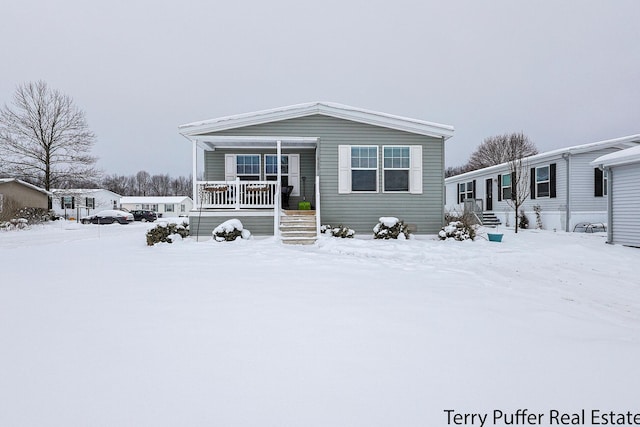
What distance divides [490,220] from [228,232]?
15596mm

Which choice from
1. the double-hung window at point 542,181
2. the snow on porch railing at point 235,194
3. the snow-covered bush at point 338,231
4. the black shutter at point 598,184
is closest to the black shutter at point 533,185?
the double-hung window at point 542,181

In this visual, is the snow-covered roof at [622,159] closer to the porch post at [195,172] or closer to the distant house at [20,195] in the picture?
the porch post at [195,172]

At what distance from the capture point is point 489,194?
68.3ft

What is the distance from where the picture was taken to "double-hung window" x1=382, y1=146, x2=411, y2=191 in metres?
11.8

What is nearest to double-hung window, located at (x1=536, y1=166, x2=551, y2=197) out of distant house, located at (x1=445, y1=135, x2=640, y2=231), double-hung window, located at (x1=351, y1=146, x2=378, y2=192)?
distant house, located at (x1=445, y1=135, x2=640, y2=231)

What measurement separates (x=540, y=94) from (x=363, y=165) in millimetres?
34391

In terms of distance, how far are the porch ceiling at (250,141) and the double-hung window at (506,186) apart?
41.0 ft

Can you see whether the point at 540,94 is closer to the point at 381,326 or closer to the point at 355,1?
the point at 355,1

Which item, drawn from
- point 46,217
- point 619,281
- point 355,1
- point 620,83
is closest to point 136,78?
point 46,217

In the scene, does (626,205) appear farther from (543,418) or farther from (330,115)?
(543,418)

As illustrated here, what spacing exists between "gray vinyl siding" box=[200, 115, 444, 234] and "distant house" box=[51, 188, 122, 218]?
1089 inches

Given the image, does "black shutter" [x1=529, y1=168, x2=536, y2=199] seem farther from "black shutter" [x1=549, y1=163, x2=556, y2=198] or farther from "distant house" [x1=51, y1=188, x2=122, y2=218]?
"distant house" [x1=51, y1=188, x2=122, y2=218]

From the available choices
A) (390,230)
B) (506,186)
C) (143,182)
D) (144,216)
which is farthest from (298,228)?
(143,182)

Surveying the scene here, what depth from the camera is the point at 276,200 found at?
10.7 m
